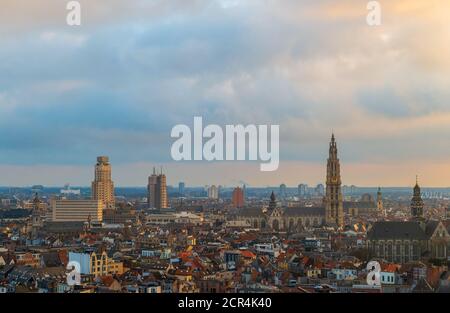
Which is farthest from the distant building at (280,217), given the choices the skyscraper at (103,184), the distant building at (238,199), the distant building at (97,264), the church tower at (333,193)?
the distant building at (97,264)

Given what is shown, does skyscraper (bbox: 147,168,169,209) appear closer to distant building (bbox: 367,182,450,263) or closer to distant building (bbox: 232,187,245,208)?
distant building (bbox: 232,187,245,208)

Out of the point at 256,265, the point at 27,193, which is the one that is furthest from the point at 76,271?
the point at 27,193

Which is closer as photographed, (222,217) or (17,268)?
(17,268)

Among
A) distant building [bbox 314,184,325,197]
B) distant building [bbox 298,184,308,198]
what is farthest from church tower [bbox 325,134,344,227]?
distant building [bbox 298,184,308,198]

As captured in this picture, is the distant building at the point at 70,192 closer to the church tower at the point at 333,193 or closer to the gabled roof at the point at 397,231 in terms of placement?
the church tower at the point at 333,193
